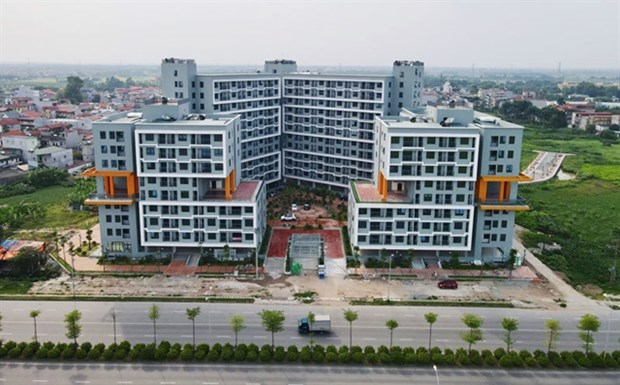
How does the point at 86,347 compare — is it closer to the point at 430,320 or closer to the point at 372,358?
the point at 372,358

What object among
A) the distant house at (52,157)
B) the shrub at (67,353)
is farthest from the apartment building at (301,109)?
the shrub at (67,353)

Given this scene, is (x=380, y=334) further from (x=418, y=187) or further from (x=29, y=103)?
(x=29, y=103)

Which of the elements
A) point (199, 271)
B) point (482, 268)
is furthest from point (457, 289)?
point (199, 271)

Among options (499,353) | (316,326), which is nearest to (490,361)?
(499,353)

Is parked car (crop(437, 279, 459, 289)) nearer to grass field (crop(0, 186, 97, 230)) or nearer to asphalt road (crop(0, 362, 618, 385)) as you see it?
asphalt road (crop(0, 362, 618, 385))

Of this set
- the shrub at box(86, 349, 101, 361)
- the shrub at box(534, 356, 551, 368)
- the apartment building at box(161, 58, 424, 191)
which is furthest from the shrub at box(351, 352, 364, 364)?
the apartment building at box(161, 58, 424, 191)
